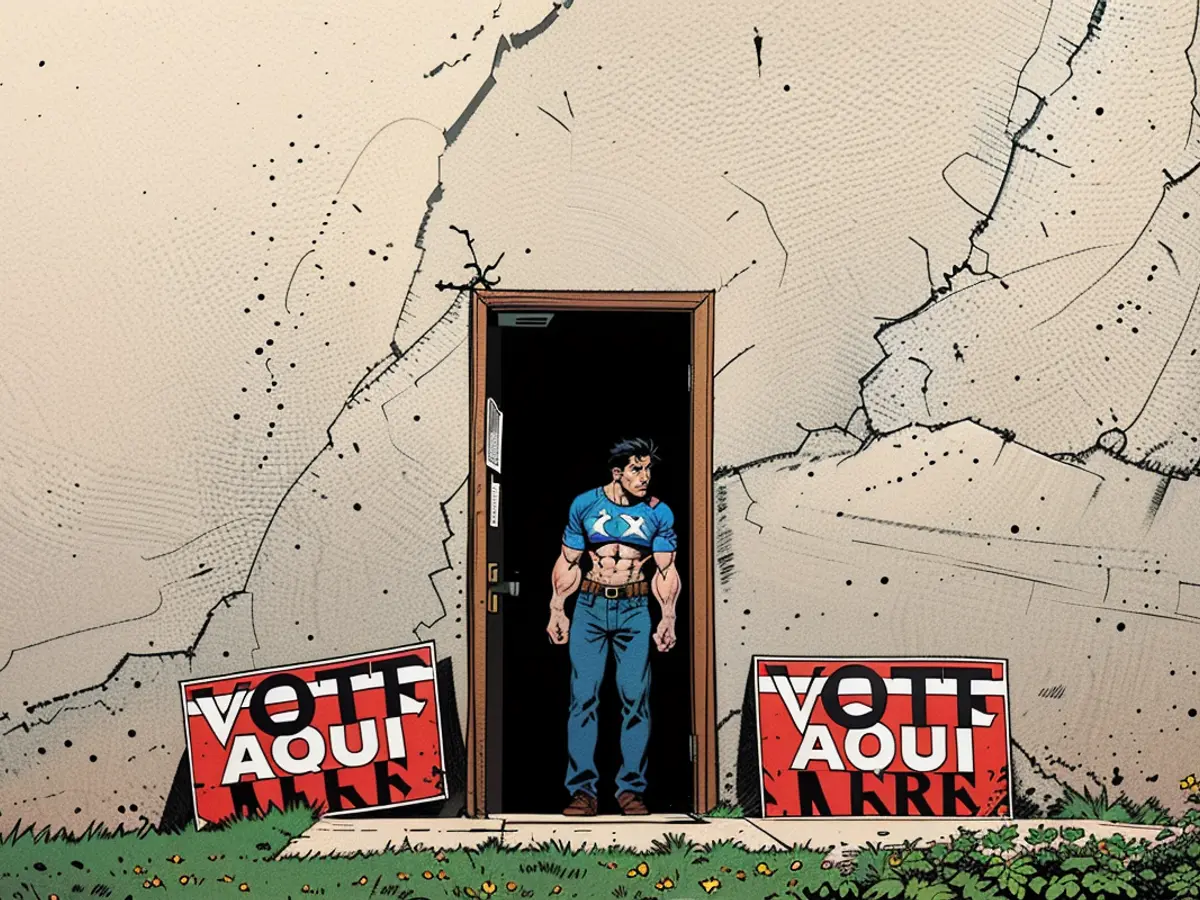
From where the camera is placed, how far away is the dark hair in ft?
12.5

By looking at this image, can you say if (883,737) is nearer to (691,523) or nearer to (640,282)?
(691,523)

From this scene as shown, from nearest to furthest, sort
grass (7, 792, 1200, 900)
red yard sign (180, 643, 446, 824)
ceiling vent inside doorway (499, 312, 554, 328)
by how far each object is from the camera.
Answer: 1. grass (7, 792, 1200, 900)
2. red yard sign (180, 643, 446, 824)
3. ceiling vent inside doorway (499, 312, 554, 328)

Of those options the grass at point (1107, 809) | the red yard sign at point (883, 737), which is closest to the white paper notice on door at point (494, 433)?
the red yard sign at point (883, 737)

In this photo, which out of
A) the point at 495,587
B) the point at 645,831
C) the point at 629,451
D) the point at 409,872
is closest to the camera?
the point at 409,872

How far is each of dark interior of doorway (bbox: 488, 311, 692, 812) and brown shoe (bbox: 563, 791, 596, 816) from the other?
1.6 inches

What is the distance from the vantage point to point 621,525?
3.78 meters

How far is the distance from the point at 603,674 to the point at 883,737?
848mm

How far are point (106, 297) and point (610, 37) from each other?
5.54 ft

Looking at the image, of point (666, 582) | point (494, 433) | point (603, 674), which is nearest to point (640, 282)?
point (494, 433)

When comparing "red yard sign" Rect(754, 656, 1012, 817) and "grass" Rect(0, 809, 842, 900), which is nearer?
"grass" Rect(0, 809, 842, 900)

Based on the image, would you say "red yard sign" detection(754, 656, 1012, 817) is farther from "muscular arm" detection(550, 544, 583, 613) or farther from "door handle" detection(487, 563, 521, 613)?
"door handle" detection(487, 563, 521, 613)

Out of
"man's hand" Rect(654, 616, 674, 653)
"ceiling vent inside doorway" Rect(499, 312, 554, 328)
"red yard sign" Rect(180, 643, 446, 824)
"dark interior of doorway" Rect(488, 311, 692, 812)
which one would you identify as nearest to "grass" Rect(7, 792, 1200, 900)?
"red yard sign" Rect(180, 643, 446, 824)

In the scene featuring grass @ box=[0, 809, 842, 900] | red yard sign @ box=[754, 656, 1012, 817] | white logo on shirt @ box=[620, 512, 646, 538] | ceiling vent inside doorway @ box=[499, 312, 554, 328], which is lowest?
grass @ box=[0, 809, 842, 900]

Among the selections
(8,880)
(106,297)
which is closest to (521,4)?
(106,297)
